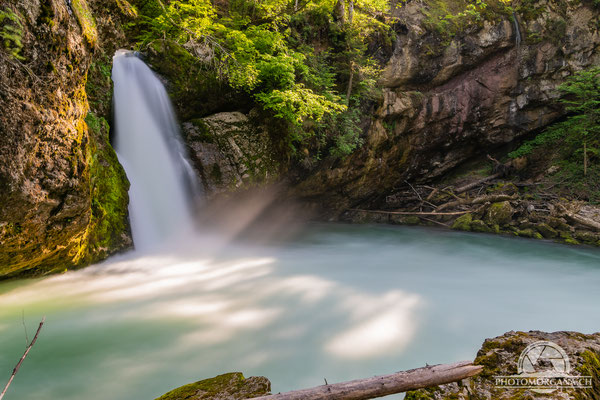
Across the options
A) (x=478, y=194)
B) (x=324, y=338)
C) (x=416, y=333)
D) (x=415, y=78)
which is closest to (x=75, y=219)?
(x=324, y=338)

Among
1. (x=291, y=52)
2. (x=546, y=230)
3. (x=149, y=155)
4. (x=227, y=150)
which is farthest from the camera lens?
(x=546, y=230)

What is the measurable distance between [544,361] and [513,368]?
0.19 metres

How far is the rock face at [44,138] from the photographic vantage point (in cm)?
290

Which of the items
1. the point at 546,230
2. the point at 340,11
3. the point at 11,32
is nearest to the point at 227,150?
the point at 11,32

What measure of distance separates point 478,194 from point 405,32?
6.72 meters

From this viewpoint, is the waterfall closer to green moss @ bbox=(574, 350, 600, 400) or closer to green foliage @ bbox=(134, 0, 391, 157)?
green foliage @ bbox=(134, 0, 391, 157)

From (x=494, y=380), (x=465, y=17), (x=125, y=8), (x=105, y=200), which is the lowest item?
(x=494, y=380)

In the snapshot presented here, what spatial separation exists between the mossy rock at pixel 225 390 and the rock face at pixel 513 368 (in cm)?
91

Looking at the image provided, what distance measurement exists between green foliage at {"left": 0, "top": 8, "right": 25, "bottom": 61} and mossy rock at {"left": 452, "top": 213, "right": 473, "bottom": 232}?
458 inches

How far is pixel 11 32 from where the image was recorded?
2.76 meters

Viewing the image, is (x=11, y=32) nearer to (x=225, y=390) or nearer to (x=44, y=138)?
(x=44, y=138)

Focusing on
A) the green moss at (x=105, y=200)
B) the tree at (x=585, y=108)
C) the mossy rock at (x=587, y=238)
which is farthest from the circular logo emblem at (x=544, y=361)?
the tree at (x=585, y=108)

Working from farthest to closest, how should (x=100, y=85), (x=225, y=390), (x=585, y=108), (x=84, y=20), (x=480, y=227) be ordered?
(x=585, y=108), (x=480, y=227), (x=100, y=85), (x=84, y=20), (x=225, y=390)

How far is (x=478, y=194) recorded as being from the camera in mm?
12203
